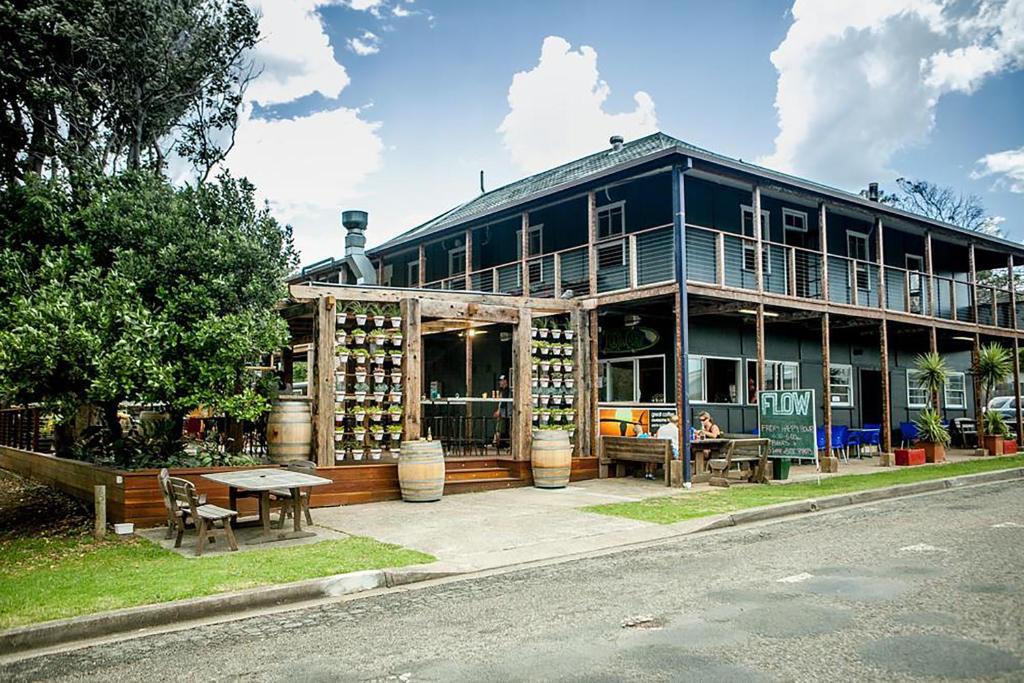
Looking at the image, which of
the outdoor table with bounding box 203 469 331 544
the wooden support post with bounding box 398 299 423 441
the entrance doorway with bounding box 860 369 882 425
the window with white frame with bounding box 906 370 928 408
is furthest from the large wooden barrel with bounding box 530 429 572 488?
the window with white frame with bounding box 906 370 928 408

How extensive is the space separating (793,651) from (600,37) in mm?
23744

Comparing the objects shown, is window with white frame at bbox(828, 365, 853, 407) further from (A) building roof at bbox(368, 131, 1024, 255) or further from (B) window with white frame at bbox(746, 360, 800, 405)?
(A) building roof at bbox(368, 131, 1024, 255)

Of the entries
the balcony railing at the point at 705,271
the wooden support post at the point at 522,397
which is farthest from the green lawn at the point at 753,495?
the balcony railing at the point at 705,271

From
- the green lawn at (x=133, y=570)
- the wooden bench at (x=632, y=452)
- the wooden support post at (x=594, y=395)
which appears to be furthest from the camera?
the wooden support post at (x=594, y=395)

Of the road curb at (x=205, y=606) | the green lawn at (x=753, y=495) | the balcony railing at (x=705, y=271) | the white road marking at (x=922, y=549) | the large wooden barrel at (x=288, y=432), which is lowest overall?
the road curb at (x=205, y=606)

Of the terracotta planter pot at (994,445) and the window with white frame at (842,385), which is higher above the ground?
the window with white frame at (842,385)

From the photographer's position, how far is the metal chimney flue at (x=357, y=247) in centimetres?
2638

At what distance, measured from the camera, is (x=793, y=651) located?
4.79 metres

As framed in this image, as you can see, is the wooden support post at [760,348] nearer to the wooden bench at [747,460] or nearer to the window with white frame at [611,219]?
the wooden bench at [747,460]

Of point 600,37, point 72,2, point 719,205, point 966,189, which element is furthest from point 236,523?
point 966,189

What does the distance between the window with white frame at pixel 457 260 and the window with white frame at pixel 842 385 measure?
447 inches

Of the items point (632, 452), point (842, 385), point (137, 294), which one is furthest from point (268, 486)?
point (842, 385)

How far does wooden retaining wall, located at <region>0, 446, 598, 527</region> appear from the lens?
9.73 m

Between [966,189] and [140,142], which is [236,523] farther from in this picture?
[966,189]
